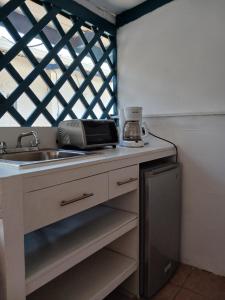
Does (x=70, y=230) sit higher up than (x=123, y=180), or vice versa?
(x=123, y=180)

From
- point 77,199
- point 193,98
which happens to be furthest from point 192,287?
point 193,98

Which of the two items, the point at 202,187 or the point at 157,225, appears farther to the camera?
the point at 202,187

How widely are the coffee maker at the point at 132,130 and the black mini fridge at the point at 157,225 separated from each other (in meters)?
0.20

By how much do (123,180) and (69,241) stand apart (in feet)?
1.29

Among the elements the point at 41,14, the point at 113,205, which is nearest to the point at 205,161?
the point at 113,205

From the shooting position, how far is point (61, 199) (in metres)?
0.90

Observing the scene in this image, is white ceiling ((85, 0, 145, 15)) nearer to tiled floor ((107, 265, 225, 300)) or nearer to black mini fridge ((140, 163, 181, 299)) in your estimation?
black mini fridge ((140, 163, 181, 299))

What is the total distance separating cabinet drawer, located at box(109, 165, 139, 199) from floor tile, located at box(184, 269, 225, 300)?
77cm

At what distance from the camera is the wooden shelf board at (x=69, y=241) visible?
898 millimetres

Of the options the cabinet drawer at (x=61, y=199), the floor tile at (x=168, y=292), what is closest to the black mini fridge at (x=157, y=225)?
the floor tile at (x=168, y=292)

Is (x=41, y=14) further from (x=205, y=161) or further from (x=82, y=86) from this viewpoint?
(x=205, y=161)

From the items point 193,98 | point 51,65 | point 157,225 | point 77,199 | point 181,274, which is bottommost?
point 181,274

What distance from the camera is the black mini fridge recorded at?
1.36m

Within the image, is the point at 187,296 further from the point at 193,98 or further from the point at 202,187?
the point at 193,98
